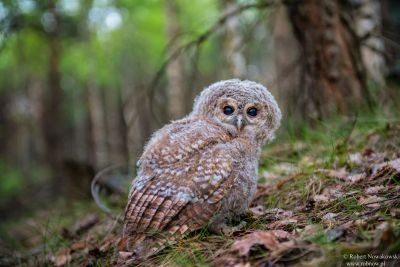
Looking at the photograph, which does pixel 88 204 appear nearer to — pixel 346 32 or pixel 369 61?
pixel 346 32

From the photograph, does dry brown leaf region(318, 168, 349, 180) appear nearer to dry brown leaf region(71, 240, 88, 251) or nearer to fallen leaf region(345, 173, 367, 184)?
fallen leaf region(345, 173, 367, 184)

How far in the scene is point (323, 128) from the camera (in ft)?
18.5

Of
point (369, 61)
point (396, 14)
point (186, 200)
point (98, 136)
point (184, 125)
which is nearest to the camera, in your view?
point (186, 200)

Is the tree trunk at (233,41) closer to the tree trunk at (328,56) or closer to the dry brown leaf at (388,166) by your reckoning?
the tree trunk at (328,56)

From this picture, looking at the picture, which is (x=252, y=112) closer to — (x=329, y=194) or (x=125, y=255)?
(x=329, y=194)

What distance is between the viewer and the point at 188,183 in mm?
3352

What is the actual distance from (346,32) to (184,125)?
368 centimetres

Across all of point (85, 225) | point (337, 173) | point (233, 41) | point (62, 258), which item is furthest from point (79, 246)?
point (233, 41)

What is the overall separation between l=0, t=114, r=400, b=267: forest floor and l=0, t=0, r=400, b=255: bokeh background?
0.75 metres

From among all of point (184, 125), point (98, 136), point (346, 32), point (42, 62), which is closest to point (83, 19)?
point (42, 62)

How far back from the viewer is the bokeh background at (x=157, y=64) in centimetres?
638

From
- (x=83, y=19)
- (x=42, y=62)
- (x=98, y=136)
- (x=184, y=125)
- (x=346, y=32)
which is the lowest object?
(x=98, y=136)

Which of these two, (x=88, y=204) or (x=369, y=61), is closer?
(x=88, y=204)

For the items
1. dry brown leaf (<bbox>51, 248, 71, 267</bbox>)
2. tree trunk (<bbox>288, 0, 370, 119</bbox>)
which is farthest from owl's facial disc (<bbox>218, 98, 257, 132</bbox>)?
tree trunk (<bbox>288, 0, 370, 119</bbox>)
